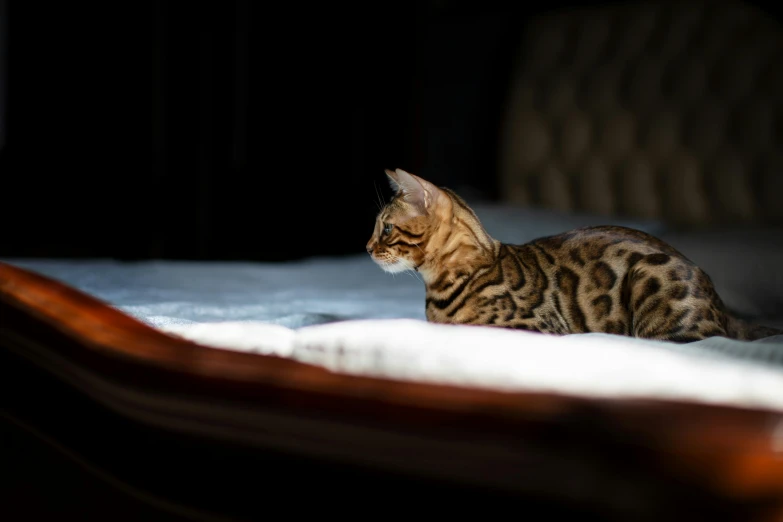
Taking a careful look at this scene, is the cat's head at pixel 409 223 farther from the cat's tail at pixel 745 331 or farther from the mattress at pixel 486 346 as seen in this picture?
the cat's tail at pixel 745 331

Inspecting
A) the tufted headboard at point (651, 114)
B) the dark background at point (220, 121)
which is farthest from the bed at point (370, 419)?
the dark background at point (220, 121)

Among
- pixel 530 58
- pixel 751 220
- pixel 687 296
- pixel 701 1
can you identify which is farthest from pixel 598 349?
pixel 530 58

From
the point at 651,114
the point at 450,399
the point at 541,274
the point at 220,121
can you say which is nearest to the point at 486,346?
the point at 450,399

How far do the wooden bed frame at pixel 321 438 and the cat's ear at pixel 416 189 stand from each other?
0.70m

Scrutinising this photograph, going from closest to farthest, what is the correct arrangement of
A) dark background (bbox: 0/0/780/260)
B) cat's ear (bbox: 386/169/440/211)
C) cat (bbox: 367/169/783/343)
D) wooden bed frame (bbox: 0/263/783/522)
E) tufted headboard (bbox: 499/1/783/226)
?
wooden bed frame (bbox: 0/263/783/522)
cat (bbox: 367/169/783/343)
cat's ear (bbox: 386/169/440/211)
tufted headboard (bbox: 499/1/783/226)
dark background (bbox: 0/0/780/260)

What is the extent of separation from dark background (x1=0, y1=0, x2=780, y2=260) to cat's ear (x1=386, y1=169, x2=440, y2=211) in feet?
6.40

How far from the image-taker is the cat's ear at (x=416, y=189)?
4.22 ft

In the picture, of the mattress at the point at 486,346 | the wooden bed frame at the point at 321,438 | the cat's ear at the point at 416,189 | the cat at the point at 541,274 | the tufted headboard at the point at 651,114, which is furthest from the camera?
the tufted headboard at the point at 651,114

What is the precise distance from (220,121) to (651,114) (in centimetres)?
215

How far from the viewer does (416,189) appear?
4.31ft

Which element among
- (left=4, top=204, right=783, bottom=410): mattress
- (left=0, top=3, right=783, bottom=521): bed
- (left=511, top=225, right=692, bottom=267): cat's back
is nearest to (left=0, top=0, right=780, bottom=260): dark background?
(left=4, top=204, right=783, bottom=410): mattress

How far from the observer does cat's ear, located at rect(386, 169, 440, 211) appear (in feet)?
4.22

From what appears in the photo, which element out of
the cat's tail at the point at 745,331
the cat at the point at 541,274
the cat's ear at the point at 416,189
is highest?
the cat's ear at the point at 416,189

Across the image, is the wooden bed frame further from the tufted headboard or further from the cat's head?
the tufted headboard
